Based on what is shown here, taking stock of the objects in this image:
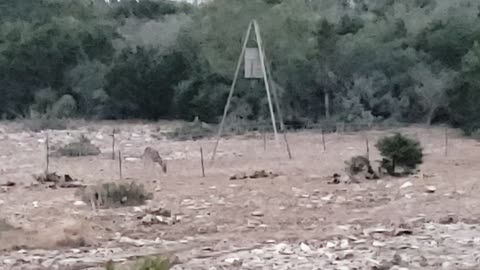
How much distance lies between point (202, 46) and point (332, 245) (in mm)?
24935

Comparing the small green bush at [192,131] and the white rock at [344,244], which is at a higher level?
the small green bush at [192,131]

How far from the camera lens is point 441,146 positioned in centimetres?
2602

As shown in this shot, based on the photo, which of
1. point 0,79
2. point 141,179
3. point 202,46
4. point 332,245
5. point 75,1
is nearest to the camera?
point 332,245

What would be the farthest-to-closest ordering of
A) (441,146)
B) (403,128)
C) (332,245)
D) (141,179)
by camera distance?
(403,128) < (441,146) < (141,179) < (332,245)

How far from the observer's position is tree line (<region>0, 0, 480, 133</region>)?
3281 centimetres

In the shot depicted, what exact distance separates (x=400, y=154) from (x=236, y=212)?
16.9 ft

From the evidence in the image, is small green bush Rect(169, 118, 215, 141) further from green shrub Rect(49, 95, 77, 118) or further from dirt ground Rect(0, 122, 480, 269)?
dirt ground Rect(0, 122, 480, 269)

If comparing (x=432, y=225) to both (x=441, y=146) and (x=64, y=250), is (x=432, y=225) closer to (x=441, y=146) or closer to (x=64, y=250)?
(x=64, y=250)

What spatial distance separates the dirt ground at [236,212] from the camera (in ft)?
34.5

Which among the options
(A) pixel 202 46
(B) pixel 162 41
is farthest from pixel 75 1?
(A) pixel 202 46

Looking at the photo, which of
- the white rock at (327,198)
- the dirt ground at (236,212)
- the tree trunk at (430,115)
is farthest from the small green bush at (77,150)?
the white rock at (327,198)

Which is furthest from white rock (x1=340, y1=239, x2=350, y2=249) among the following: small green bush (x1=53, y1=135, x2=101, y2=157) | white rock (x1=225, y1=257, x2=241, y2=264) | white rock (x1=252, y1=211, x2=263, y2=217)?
small green bush (x1=53, y1=135, x2=101, y2=157)

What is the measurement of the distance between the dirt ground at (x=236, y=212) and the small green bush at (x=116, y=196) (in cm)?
22

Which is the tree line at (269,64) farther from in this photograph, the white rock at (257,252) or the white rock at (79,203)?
the white rock at (257,252)
